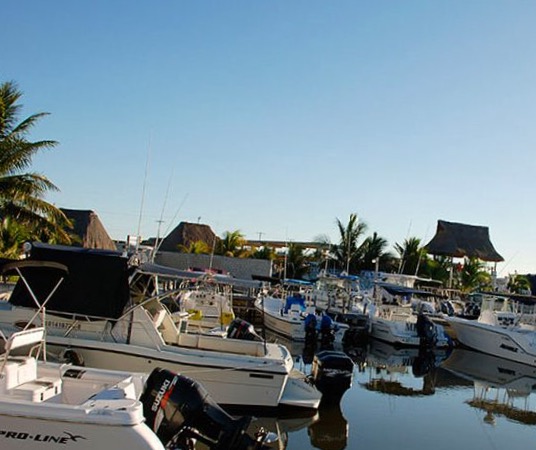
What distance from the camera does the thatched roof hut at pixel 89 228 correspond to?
33406 mm

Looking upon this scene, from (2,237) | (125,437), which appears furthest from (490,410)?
(2,237)

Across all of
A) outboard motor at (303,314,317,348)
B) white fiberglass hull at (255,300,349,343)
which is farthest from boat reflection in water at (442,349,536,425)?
outboard motor at (303,314,317,348)

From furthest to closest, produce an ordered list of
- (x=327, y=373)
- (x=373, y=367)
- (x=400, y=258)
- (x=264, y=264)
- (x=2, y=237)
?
(x=400, y=258) → (x=264, y=264) → (x=2, y=237) → (x=373, y=367) → (x=327, y=373)

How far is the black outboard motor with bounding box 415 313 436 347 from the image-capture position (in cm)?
2300

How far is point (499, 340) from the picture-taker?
72.3 ft

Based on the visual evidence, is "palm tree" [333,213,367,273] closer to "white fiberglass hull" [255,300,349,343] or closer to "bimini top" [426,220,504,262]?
"bimini top" [426,220,504,262]

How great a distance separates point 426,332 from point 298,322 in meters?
5.18

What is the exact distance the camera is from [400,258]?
145ft

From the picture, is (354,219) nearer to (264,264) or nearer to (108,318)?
(264,264)

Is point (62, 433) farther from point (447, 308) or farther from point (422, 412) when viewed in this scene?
point (447, 308)

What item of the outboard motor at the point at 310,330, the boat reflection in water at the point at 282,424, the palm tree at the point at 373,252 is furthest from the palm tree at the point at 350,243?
the boat reflection in water at the point at 282,424

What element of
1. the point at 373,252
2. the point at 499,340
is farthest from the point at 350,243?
the point at 499,340

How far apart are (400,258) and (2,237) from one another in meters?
29.5

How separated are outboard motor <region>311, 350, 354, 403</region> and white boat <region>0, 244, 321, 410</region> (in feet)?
3.50
